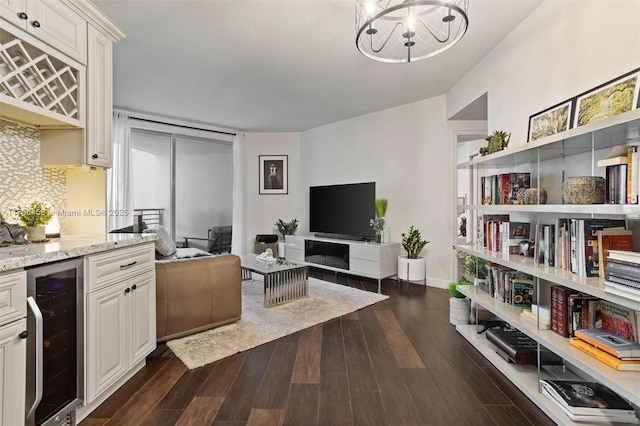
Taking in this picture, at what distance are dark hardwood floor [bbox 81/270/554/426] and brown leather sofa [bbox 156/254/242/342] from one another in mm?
260

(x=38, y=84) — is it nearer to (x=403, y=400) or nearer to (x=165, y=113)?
(x=403, y=400)

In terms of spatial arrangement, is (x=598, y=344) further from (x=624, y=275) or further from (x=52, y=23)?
(x=52, y=23)

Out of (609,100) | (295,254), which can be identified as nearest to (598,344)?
(609,100)

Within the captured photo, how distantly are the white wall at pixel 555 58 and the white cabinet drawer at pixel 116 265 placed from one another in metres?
2.94

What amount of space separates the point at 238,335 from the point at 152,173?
3.86 metres

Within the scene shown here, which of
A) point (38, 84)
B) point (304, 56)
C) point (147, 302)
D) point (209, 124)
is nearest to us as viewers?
point (38, 84)

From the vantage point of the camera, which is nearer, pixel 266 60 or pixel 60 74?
Answer: pixel 60 74

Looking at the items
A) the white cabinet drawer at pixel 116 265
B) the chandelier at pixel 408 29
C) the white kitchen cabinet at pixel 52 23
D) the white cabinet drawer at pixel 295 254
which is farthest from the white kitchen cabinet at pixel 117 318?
the white cabinet drawer at pixel 295 254

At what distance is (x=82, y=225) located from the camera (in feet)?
7.89

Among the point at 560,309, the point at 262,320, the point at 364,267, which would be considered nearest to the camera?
the point at 560,309

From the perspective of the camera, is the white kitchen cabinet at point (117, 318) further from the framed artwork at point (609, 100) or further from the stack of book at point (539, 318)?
the framed artwork at point (609, 100)

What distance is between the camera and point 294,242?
5793mm

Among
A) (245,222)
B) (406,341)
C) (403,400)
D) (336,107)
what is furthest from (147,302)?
(245,222)

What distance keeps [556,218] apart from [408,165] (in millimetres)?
2862
